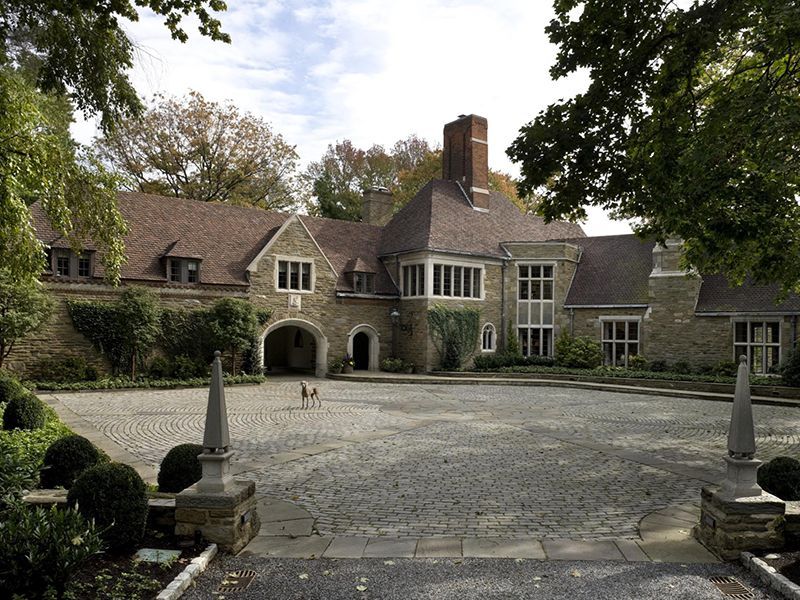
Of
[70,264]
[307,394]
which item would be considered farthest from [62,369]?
[307,394]

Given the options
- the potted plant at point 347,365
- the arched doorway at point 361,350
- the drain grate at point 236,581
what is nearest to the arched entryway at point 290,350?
the arched doorway at point 361,350

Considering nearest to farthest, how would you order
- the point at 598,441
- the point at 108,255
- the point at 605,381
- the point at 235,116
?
the point at 108,255
the point at 598,441
the point at 605,381
the point at 235,116

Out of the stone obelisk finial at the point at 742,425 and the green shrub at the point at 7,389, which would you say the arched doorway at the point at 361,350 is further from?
the stone obelisk finial at the point at 742,425

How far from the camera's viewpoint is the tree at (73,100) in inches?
315

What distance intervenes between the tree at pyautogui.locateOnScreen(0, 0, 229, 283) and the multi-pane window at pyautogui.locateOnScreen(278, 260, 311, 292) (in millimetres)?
15031

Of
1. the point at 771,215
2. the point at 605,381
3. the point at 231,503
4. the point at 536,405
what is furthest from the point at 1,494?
the point at 605,381

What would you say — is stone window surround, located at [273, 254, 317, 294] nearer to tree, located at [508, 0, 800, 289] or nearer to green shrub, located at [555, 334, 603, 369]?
green shrub, located at [555, 334, 603, 369]

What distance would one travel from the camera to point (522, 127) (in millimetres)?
10633

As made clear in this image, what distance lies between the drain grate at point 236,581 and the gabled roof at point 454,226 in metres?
22.4

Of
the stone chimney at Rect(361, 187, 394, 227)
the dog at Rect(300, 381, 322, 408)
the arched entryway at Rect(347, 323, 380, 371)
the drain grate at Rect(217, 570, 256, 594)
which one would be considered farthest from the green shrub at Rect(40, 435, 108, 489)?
the stone chimney at Rect(361, 187, 394, 227)

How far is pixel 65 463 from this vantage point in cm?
695

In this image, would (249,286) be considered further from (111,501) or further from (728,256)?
(111,501)

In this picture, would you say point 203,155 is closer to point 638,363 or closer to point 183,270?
point 183,270

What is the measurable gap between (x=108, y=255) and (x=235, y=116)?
27525 millimetres
